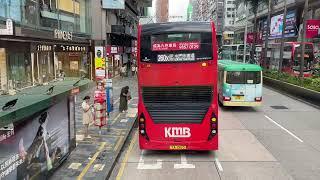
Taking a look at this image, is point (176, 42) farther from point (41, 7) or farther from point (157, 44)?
point (41, 7)

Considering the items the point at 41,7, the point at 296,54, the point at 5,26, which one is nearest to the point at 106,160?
the point at 5,26

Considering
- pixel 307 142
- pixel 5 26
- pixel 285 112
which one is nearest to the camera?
pixel 307 142

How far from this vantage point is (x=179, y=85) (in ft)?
35.3

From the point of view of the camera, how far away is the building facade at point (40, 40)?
17.2 metres

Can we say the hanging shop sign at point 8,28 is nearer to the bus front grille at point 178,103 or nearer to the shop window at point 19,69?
the shop window at point 19,69

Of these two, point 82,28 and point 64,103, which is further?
point 82,28

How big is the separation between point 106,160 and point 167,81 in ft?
9.19

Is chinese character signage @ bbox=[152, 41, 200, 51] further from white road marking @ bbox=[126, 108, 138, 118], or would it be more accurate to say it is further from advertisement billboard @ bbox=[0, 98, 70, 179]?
white road marking @ bbox=[126, 108, 138, 118]

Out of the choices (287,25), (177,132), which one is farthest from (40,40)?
(287,25)

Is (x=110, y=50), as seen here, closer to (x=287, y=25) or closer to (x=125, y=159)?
(x=125, y=159)

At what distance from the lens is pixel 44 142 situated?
8.08m

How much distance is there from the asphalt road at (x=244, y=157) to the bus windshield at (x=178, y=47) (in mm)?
2931

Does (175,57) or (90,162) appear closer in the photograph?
(90,162)

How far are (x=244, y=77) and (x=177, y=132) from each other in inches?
392
